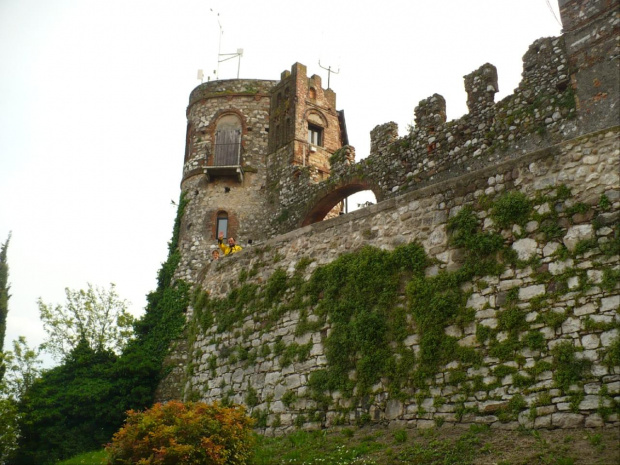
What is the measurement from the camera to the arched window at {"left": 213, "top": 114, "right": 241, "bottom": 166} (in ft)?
79.0

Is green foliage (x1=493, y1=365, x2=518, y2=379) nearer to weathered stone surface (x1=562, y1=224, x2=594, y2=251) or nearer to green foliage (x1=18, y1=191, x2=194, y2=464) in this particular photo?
weathered stone surface (x1=562, y1=224, x2=594, y2=251)

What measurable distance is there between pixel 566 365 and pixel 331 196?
1268cm

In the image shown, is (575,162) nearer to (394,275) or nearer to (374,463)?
(394,275)

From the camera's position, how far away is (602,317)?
7227mm

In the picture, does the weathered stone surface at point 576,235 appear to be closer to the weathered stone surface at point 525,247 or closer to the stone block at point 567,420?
the weathered stone surface at point 525,247

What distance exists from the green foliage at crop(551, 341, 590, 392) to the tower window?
1711 cm

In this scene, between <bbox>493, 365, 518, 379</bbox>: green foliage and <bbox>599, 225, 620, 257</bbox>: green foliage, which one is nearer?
<bbox>599, 225, 620, 257</bbox>: green foliage

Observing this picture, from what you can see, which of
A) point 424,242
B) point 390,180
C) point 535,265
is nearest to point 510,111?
point 390,180

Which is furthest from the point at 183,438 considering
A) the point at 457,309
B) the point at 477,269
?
the point at 477,269

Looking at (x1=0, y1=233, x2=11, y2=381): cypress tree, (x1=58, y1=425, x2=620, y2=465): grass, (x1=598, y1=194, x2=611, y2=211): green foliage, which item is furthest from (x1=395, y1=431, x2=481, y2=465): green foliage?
(x1=0, y1=233, x2=11, y2=381): cypress tree

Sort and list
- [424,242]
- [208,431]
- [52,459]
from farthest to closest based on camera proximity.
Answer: [52,459]
[424,242]
[208,431]

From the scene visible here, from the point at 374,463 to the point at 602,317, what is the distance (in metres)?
3.30

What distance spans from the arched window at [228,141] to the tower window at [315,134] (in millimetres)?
2826

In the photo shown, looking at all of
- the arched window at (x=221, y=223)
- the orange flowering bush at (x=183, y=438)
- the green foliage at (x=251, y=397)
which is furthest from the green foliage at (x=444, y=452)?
the arched window at (x=221, y=223)
